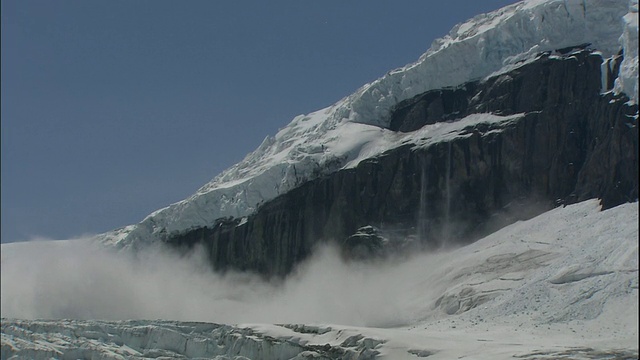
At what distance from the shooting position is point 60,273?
558 ft

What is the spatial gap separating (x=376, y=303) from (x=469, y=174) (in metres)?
30.3

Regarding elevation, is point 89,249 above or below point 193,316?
above

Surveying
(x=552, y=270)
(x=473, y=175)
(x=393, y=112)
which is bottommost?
(x=552, y=270)

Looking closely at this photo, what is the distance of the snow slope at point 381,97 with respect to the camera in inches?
5482

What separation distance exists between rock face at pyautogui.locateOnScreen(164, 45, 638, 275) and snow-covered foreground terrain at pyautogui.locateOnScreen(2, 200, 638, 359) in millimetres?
4496

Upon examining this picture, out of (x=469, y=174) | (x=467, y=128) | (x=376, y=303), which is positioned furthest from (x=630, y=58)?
(x=376, y=303)

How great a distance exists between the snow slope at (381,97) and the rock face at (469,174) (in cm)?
206

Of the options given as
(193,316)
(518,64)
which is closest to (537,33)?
(518,64)

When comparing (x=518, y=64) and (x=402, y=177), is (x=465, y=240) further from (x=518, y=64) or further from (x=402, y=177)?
(x=518, y=64)

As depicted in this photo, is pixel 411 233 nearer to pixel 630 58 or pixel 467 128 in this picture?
pixel 467 128

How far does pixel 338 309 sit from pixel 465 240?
2137 centimetres

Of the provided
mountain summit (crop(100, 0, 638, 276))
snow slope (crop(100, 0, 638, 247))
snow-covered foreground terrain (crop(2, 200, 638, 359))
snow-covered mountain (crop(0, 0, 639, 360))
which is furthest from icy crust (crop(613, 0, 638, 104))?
snow slope (crop(100, 0, 638, 247))

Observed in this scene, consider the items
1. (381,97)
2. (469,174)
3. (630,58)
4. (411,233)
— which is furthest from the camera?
(381,97)

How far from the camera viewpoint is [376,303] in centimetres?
12331
